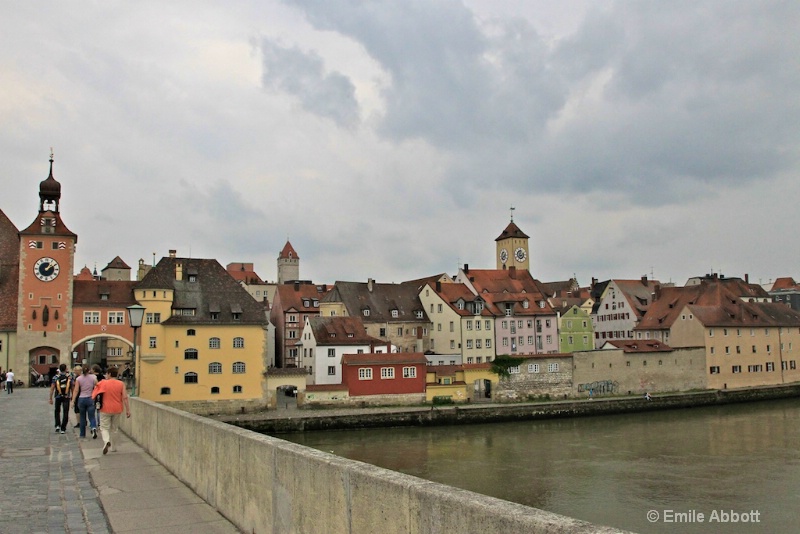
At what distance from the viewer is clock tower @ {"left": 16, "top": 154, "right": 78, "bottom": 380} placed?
4788 cm

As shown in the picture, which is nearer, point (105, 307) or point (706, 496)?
point (706, 496)

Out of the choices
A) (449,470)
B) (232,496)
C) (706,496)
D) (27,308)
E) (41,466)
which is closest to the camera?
(232,496)

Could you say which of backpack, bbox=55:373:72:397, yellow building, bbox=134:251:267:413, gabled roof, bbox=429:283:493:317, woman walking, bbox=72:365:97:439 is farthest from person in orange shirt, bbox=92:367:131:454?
gabled roof, bbox=429:283:493:317

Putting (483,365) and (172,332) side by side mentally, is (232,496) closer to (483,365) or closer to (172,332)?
(172,332)

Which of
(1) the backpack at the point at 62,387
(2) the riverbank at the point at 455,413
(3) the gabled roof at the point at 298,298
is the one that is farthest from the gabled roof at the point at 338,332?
(1) the backpack at the point at 62,387

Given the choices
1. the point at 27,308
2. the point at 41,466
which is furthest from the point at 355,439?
the point at 41,466

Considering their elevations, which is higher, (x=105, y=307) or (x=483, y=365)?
(x=105, y=307)

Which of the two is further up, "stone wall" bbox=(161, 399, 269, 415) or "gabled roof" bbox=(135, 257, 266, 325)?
"gabled roof" bbox=(135, 257, 266, 325)

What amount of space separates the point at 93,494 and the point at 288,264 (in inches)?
4822

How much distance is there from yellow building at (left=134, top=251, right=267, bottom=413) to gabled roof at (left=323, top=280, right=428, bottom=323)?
14711 millimetres

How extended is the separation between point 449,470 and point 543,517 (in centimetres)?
3190

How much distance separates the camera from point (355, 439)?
43906 mm

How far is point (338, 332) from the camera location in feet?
183

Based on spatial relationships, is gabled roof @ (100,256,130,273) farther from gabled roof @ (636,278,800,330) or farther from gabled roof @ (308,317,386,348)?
gabled roof @ (636,278,800,330)
